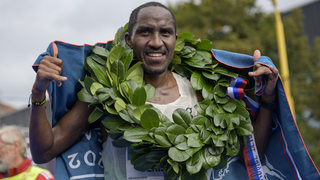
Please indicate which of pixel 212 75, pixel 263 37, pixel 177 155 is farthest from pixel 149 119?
pixel 263 37

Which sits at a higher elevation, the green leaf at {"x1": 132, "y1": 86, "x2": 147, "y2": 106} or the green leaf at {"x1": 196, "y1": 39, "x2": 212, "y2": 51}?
the green leaf at {"x1": 196, "y1": 39, "x2": 212, "y2": 51}

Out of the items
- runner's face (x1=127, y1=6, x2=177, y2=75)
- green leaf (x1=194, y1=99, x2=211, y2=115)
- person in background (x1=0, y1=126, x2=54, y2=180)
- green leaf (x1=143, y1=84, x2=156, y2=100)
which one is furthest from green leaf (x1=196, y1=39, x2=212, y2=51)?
person in background (x1=0, y1=126, x2=54, y2=180)

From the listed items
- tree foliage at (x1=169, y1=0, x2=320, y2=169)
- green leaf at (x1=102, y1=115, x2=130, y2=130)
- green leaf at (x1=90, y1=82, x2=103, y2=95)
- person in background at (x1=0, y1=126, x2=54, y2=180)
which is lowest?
person in background at (x1=0, y1=126, x2=54, y2=180)

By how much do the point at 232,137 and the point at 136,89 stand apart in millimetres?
702

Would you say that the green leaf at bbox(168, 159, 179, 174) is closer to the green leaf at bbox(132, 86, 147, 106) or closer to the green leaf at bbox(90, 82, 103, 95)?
the green leaf at bbox(132, 86, 147, 106)

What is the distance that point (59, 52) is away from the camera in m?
2.65

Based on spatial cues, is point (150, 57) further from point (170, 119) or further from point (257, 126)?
point (257, 126)

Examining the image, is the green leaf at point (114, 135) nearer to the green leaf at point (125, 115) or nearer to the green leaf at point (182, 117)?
the green leaf at point (125, 115)

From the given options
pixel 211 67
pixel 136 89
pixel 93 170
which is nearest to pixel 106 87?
pixel 136 89

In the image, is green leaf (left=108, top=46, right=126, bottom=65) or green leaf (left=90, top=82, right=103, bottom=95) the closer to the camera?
green leaf (left=90, top=82, right=103, bottom=95)

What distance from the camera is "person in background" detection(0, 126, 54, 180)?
3.65 metres

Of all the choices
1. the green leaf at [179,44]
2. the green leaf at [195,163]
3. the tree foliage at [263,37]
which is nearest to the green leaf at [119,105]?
the green leaf at [195,163]

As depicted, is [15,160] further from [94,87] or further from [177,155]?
[177,155]

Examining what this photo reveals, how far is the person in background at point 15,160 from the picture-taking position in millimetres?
3654
